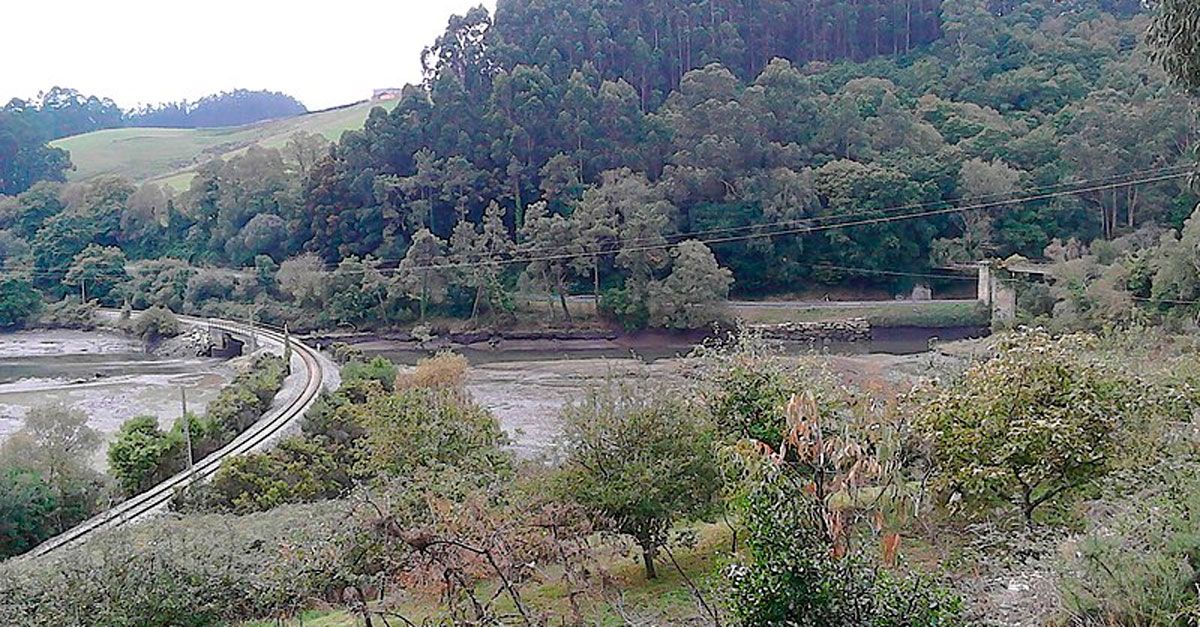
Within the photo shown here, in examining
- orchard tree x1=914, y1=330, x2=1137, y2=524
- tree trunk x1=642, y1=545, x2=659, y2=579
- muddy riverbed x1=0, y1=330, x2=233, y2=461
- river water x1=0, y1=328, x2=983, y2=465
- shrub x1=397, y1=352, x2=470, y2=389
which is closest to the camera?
orchard tree x1=914, y1=330, x2=1137, y2=524

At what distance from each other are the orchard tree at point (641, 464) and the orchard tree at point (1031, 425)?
245 centimetres

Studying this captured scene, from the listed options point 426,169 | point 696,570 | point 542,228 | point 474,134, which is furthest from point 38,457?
point 474,134

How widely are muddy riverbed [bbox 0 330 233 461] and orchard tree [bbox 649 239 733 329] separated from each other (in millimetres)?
16934

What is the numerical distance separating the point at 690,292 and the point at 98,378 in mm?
22869

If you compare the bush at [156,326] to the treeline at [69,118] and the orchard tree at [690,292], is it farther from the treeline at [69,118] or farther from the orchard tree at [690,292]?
the treeline at [69,118]

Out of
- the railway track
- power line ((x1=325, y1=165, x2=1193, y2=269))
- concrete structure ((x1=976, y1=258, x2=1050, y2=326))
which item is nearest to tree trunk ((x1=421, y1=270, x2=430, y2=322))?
power line ((x1=325, y1=165, x2=1193, y2=269))

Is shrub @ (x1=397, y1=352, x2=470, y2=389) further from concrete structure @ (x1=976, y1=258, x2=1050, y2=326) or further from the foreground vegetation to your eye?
concrete structure @ (x1=976, y1=258, x2=1050, y2=326)

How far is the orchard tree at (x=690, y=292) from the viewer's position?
115 feet

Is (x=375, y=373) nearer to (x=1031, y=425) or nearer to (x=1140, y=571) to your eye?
(x=1031, y=425)

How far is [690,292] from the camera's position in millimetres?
35125

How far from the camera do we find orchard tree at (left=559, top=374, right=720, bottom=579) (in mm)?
9336

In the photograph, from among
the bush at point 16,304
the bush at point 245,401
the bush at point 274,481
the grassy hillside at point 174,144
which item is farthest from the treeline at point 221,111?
the bush at point 274,481

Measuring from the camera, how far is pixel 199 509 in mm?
14773

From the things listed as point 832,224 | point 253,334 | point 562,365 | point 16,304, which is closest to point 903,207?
point 832,224
